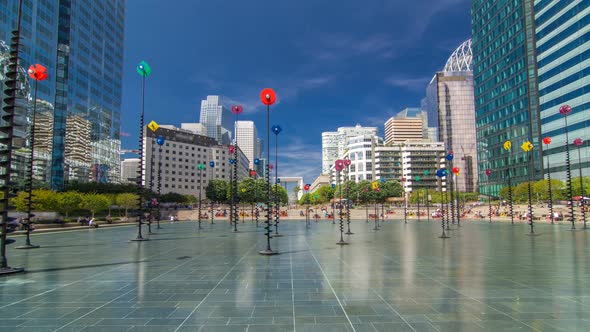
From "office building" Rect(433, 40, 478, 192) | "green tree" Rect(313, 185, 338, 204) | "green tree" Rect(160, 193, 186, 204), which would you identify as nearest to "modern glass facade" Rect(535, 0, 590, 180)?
"green tree" Rect(313, 185, 338, 204)

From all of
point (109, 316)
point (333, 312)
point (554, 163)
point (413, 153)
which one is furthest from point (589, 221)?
point (413, 153)

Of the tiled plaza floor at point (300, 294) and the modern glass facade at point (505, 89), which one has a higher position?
the modern glass facade at point (505, 89)

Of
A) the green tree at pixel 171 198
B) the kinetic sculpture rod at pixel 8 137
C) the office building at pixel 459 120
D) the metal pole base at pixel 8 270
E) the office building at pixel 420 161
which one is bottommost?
the metal pole base at pixel 8 270

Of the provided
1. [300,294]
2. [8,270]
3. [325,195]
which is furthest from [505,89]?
[8,270]

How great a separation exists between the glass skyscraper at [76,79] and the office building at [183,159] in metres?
61.2

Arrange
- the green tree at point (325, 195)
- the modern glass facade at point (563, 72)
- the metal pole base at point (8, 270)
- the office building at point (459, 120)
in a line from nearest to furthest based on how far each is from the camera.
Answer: the metal pole base at point (8, 270) → the modern glass facade at point (563, 72) → the green tree at point (325, 195) → the office building at point (459, 120)

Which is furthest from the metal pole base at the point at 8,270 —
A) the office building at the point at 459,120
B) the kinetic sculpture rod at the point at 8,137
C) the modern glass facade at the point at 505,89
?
the office building at the point at 459,120

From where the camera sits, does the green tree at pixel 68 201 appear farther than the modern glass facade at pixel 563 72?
No

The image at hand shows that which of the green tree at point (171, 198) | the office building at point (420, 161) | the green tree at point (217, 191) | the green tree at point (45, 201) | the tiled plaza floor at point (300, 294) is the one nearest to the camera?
A: the tiled plaza floor at point (300, 294)

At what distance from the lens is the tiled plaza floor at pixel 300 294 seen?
6.94 m

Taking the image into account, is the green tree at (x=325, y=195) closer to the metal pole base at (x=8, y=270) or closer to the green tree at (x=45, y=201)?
the green tree at (x=45, y=201)

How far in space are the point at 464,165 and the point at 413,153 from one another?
30.7 m

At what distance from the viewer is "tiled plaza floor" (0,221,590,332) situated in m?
6.94

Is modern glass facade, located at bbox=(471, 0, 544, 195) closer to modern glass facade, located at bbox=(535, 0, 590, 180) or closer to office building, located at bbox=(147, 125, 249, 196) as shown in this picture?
modern glass facade, located at bbox=(535, 0, 590, 180)
